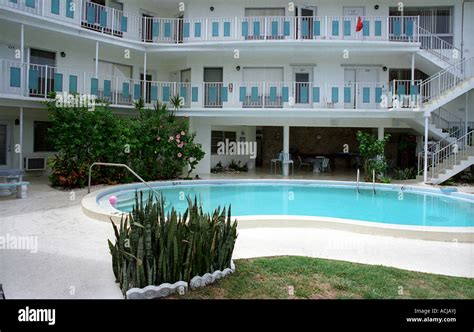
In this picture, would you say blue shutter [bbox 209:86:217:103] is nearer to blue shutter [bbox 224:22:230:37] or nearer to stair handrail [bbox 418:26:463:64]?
blue shutter [bbox 224:22:230:37]

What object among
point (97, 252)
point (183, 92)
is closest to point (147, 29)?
point (183, 92)

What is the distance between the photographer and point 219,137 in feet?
71.2

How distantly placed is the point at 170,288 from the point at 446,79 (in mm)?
17795

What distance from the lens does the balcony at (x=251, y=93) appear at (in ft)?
56.7

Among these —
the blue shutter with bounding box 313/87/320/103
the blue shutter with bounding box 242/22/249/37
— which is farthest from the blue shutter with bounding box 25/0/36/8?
the blue shutter with bounding box 313/87/320/103

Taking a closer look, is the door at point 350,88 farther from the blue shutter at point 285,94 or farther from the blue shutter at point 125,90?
the blue shutter at point 125,90

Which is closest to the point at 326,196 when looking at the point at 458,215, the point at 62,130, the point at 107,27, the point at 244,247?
the point at 458,215

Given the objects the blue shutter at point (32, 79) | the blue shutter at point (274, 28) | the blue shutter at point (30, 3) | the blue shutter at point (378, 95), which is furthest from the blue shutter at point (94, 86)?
the blue shutter at point (378, 95)

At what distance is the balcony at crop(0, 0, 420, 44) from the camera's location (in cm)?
1786

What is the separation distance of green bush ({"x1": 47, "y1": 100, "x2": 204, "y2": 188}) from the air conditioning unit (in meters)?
2.32

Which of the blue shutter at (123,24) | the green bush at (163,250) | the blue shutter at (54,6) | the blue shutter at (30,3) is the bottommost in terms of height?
the green bush at (163,250)

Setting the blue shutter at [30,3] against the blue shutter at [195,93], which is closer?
the blue shutter at [30,3]

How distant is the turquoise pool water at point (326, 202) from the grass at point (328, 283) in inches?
174

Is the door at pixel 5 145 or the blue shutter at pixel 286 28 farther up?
the blue shutter at pixel 286 28
